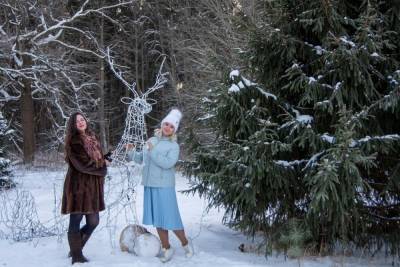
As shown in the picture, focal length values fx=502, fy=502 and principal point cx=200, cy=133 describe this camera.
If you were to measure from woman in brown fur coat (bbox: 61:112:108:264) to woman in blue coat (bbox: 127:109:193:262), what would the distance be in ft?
1.86

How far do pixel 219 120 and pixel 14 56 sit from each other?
1478 centimetres

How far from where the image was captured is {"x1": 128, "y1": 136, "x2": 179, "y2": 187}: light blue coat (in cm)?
593

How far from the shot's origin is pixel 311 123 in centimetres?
617

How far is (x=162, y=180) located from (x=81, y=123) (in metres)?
1.17

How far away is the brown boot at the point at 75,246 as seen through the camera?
5746mm

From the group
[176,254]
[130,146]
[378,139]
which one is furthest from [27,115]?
[378,139]

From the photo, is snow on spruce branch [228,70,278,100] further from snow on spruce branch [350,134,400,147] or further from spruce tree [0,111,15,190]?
spruce tree [0,111,15,190]

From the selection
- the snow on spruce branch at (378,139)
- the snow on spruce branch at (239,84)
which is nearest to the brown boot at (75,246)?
the snow on spruce branch at (239,84)

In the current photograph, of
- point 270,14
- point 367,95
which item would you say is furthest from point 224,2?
point 367,95

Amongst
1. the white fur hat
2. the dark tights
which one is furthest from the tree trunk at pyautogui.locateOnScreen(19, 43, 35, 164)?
the white fur hat

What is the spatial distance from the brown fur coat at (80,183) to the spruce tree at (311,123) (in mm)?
1422

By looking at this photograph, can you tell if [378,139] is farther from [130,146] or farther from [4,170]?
[4,170]

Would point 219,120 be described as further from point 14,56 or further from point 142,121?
point 14,56

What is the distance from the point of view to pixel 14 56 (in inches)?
752
